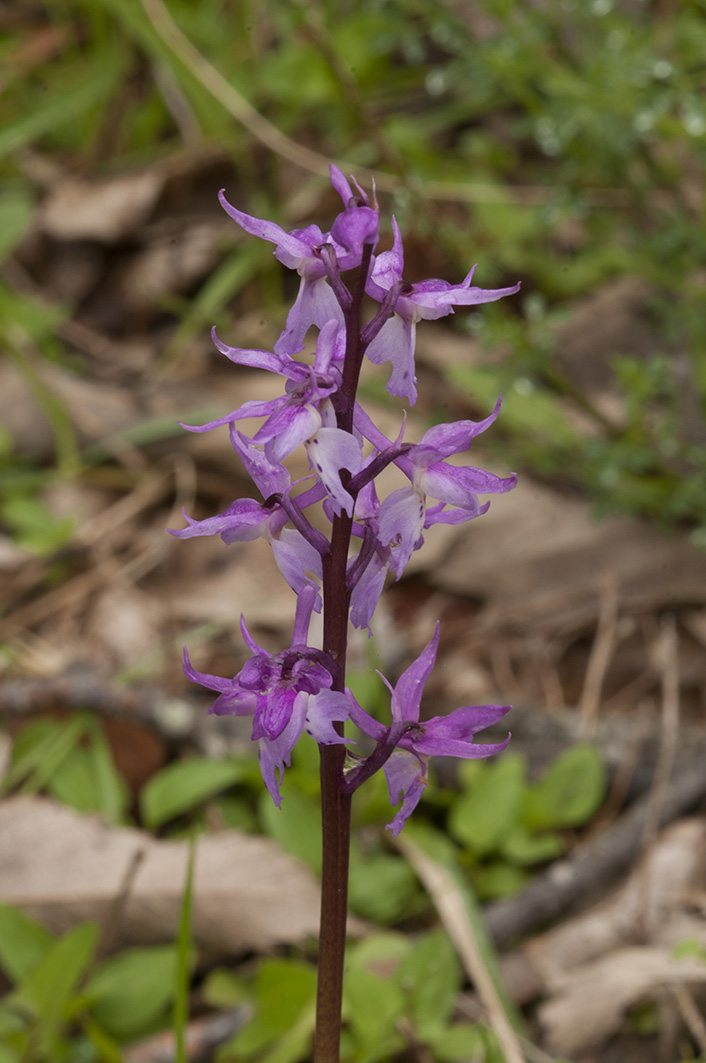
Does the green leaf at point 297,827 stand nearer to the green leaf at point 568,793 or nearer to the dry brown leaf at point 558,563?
the green leaf at point 568,793

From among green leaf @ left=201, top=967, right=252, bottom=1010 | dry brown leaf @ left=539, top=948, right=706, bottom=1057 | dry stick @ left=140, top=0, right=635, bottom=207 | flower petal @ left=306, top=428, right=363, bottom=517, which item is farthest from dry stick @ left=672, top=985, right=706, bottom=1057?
dry stick @ left=140, top=0, right=635, bottom=207

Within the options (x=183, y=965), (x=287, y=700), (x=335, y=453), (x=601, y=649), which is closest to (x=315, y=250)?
(x=335, y=453)

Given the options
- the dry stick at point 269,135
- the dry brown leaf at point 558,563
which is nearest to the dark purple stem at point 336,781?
the dry brown leaf at point 558,563

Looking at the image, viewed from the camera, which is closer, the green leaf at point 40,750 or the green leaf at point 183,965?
the green leaf at point 183,965

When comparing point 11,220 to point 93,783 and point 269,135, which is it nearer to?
point 269,135

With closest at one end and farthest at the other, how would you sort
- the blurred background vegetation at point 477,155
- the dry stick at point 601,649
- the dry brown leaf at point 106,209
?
the blurred background vegetation at point 477,155 < the dry stick at point 601,649 < the dry brown leaf at point 106,209

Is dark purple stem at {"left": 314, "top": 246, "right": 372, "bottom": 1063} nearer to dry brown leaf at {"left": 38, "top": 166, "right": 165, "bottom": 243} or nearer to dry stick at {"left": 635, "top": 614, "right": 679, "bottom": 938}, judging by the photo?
dry stick at {"left": 635, "top": 614, "right": 679, "bottom": 938}
